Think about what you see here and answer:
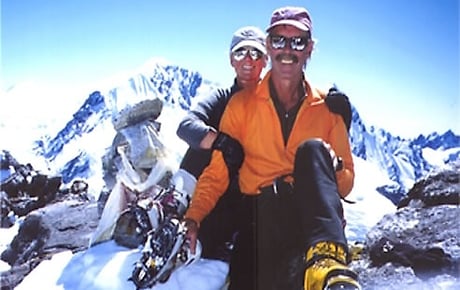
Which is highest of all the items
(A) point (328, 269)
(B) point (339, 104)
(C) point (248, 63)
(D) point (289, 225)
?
(C) point (248, 63)

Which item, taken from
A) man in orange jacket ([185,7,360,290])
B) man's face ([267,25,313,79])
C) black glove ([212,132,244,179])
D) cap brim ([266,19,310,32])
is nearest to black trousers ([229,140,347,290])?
man in orange jacket ([185,7,360,290])

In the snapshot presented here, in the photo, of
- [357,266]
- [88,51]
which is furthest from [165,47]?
[357,266]

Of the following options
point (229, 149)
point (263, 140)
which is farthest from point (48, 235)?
point (263, 140)

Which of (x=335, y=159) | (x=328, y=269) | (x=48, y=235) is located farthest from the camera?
(x=48, y=235)

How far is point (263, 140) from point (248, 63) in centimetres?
28

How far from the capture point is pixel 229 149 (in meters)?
2.48

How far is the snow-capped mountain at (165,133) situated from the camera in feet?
8.26

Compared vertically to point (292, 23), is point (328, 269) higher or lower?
lower

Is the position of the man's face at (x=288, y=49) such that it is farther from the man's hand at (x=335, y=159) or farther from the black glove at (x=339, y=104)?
the man's hand at (x=335, y=159)

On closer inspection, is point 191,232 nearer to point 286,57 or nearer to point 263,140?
point 263,140

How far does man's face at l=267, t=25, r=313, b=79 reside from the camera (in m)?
2.46

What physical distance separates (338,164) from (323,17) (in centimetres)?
52

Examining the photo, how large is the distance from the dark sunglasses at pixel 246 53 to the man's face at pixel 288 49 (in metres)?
0.04

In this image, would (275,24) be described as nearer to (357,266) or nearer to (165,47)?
(165,47)
